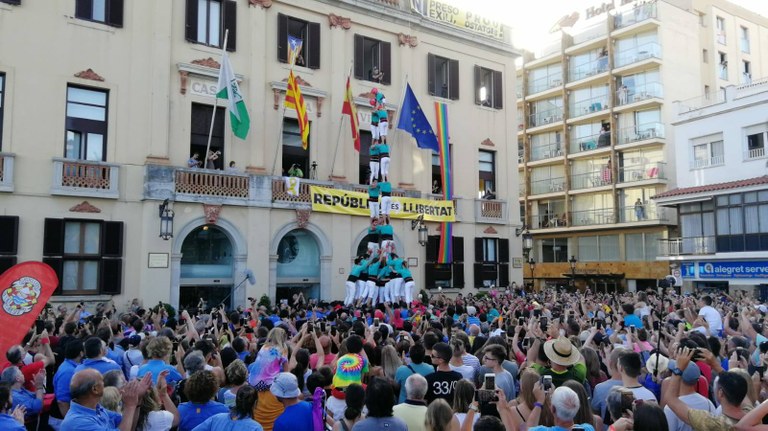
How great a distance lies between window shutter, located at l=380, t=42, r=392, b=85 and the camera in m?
26.9

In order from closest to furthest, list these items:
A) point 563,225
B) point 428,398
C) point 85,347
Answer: point 428,398
point 85,347
point 563,225

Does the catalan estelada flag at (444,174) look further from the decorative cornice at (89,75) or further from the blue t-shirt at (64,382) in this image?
the blue t-shirt at (64,382)

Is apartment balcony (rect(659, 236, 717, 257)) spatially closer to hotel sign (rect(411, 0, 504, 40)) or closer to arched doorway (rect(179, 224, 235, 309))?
hotel sign (rect(411, 0, 504, 40))

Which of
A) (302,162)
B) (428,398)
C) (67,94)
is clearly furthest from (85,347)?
(302,162)

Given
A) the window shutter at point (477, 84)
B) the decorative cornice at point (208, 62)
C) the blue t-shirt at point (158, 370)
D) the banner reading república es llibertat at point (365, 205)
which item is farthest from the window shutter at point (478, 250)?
the blue t-shirt at point (158, 370)

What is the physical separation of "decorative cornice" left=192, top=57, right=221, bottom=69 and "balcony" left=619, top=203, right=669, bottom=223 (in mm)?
27646

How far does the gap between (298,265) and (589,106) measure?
2693 centimetres

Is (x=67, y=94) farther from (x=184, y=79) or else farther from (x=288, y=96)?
(x=288, y=96)

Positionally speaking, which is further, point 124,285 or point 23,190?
point 124,285

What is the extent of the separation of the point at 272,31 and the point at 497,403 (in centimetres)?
→ 2170

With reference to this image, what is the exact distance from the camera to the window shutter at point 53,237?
19.2 metres

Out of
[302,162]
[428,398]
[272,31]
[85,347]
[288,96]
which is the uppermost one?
[272,31]

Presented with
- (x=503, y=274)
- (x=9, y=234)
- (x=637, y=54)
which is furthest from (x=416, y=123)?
(x=637, y=54)

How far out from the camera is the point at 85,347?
6.86m
